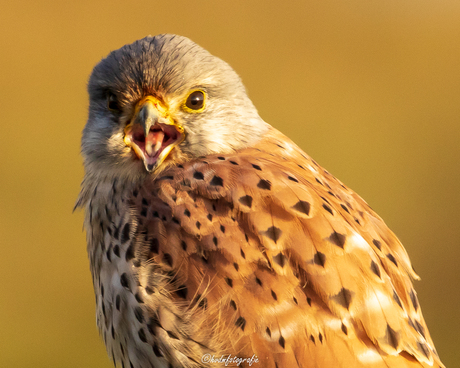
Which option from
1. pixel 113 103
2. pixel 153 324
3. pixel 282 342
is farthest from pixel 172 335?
pixel 113 103

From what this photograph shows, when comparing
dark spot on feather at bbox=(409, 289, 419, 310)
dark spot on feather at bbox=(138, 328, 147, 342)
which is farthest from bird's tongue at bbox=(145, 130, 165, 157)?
dark spot on feather at bbox=(409, 289, 419, 310)

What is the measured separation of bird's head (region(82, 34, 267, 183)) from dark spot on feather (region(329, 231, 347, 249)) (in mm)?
572

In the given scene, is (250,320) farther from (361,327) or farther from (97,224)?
(97,224)

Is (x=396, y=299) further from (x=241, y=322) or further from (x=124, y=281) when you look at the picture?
(x=124, y=281)

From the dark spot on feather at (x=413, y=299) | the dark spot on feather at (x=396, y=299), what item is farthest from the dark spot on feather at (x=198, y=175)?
the dark spot on feather at (x=413, y=299)

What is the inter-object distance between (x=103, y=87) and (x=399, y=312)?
145cm

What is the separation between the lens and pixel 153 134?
226cm

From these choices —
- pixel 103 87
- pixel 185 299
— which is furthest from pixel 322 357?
pixel 103 87

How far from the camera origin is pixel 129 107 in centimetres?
228

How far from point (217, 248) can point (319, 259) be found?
355 millimetres

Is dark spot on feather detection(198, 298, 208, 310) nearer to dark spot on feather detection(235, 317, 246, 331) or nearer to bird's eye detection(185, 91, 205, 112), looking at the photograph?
dark spot on feather detection(235, 317, 246, 331)

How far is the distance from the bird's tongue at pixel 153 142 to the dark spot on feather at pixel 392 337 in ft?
3.47

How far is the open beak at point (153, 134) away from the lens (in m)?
2.16

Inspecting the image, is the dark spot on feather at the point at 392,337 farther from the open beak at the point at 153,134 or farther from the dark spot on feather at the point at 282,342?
the open beak at the point at 153,134
